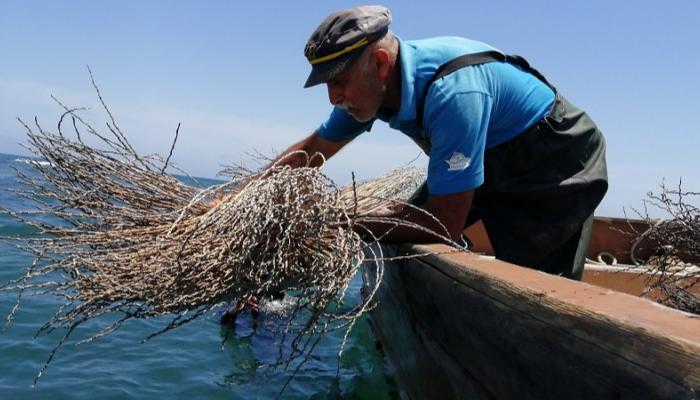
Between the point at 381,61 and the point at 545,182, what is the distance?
0.90 m

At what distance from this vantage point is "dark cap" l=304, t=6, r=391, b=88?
220 centimetres

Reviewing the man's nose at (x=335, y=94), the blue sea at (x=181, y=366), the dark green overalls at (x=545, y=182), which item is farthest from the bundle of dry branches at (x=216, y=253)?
the blue sea at (x=181, y=366)

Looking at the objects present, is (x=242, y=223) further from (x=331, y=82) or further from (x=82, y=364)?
(x=82, y=364)

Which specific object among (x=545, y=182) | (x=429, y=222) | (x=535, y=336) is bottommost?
(x=535, y=336)

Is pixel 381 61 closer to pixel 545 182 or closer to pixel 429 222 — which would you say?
pixel 429 222

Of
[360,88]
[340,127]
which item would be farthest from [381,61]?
[340,127]

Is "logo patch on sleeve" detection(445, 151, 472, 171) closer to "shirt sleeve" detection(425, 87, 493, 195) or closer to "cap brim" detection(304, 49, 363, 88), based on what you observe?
"shirt sleeve" detection(425, 87, 493, 195)

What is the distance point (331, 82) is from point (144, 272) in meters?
1.00

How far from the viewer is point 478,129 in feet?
7.11

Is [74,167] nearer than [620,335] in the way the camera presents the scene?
No

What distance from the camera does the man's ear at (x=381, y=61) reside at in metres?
2.28

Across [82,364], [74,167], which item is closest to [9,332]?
[82,364]

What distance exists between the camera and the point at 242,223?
206 centimetres

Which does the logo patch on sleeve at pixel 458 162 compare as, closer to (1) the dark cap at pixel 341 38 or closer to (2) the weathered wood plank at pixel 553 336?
(2) the weathered wood plank at pixel 553 336
